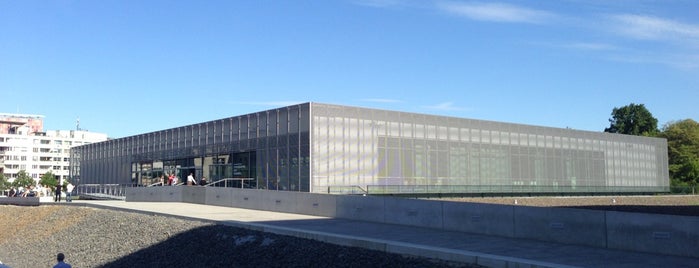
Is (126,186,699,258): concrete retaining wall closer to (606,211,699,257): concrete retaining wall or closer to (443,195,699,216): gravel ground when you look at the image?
(606,211,699,257): concrete retaining wall

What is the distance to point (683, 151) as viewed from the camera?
94.2m

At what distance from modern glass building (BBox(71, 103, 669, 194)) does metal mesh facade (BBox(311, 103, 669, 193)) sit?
82mm

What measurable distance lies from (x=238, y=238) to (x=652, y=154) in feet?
238

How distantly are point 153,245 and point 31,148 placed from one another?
178 m

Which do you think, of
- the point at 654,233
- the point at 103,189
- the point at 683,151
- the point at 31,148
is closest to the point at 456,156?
the point at 103,189

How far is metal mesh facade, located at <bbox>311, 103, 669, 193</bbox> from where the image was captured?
151 ft

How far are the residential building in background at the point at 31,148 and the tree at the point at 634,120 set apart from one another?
135m

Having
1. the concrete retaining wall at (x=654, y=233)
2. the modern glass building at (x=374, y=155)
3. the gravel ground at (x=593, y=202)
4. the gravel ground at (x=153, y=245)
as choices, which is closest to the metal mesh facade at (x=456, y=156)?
the modern glass building at (x=374, y=155)

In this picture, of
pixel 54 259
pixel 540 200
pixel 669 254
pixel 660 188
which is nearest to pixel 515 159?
pixel 540 200

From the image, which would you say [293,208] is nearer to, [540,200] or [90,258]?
[90,258]

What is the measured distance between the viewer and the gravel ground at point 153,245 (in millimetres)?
14625

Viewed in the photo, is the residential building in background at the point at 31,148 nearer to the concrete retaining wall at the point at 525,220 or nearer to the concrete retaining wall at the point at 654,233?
the concrete retaining wall at the point at 525,220

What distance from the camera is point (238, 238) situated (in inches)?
719

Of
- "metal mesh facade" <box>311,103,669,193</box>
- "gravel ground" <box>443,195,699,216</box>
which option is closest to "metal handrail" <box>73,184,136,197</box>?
"metal mesh facade" <box>311,103,669,193</box>
